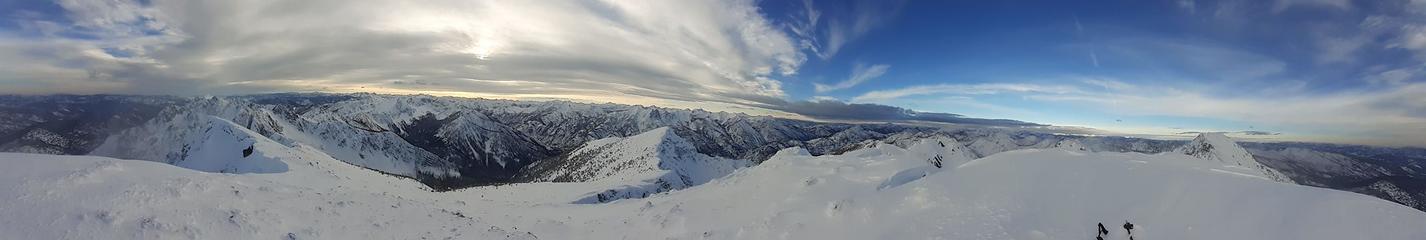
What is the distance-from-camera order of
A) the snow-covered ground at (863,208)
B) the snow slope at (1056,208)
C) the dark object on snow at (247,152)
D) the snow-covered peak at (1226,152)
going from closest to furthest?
the snow slope at (1056,208), the snow-covered ground at (863,208), the snow-covered peak at (1226,152), the dark object on snow at (247,152)

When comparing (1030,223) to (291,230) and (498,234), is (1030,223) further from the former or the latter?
(291,230)

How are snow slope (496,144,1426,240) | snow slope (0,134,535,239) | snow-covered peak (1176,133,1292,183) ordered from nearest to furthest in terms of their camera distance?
snow slope (496,144,1426,240) < snow slope (0,134,535,239) < snow-covered peak (1176,133,1292,183)

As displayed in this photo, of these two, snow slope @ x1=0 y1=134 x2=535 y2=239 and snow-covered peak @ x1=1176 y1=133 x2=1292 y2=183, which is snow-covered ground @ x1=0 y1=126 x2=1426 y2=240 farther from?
snow-covered peak @ x1=1176 y1=133 x2=1292 y2=183

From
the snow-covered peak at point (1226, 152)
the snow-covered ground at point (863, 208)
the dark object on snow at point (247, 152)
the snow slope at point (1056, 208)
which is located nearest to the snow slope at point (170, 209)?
the snow-covered ground at point (863, 208)

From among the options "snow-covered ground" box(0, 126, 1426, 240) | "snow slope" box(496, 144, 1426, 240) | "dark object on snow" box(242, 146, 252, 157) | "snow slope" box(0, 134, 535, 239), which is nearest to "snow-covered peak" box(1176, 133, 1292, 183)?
"snow slope" box(496, 144, 1426, 240)

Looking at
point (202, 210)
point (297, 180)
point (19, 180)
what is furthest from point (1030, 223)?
point (297, 180)

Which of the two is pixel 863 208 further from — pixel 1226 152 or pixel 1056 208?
pixel 1226 152

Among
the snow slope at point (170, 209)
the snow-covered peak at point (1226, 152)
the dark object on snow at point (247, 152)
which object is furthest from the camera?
the dark object on snow at point (247, 152)

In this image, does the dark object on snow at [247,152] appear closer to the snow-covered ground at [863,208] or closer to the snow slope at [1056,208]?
the snow-covered ground at [863,208]
